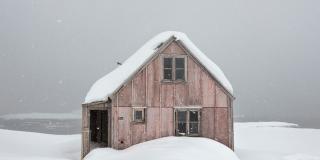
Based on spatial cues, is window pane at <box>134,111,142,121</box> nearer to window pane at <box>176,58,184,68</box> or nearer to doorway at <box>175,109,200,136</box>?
doorway at <box>175,109,200,136</box>

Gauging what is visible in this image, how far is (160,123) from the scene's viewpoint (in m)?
23.3

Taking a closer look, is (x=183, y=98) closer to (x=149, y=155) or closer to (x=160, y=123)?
(x=160, y=123)

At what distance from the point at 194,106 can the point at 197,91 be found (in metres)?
0.86

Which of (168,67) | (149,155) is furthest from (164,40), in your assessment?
(149,155)

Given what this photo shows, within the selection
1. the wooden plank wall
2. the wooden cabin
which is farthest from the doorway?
the wooden plank wall

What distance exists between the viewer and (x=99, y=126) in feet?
108

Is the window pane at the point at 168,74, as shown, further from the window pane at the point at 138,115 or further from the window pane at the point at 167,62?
the window pane at the point at 138,115

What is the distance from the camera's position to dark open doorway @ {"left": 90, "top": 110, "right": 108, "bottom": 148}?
31.1m

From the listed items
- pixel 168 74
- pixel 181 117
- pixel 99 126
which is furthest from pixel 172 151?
pixel 99 126

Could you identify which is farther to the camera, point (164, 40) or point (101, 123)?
point (101, 123)

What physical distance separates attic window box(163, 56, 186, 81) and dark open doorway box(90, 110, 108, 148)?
853cm

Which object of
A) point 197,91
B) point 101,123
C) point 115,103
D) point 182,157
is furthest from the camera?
point 101,123

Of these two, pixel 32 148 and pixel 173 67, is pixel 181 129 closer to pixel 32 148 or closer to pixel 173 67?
pixel 173 67

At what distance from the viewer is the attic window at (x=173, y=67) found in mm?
23719
